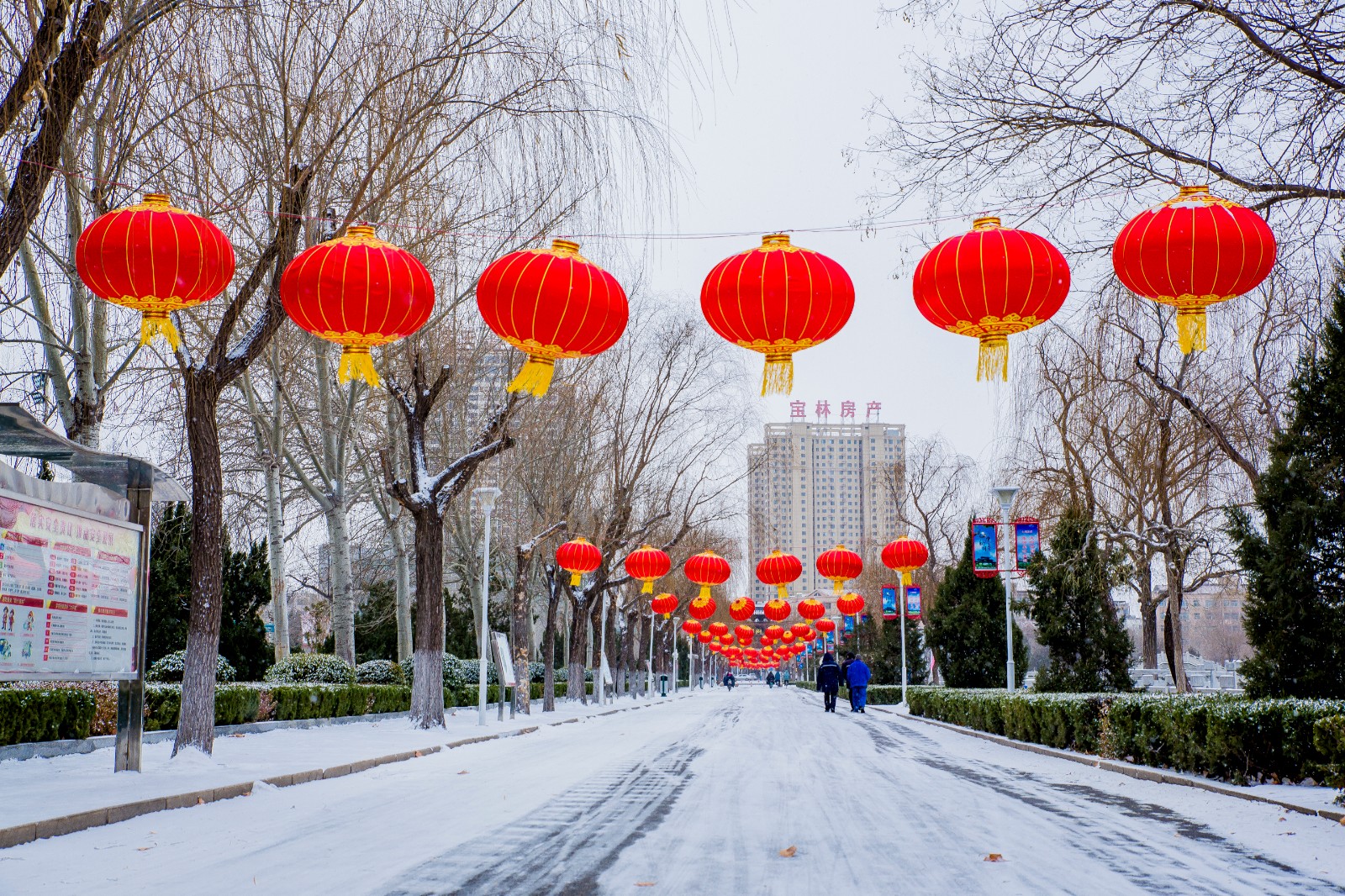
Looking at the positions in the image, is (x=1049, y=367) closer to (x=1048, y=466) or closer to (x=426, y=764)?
(x=1048, y=466)

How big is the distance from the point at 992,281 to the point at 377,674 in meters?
21.6

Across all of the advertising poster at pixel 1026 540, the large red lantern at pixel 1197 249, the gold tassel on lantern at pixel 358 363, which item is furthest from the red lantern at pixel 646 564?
the large red lantern at pixel 1197 249

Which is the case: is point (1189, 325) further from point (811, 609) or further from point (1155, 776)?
point (811, 609)

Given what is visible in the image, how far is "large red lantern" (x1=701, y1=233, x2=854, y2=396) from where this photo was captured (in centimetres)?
755

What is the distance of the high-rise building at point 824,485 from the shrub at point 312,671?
584 inches

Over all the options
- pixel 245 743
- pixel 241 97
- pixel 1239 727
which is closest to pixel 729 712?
pixel 245 743

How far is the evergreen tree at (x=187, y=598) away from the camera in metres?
22.2

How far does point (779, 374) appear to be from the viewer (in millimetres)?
8141

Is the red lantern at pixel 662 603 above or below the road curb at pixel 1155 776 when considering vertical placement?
above

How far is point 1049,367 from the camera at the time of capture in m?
24.8

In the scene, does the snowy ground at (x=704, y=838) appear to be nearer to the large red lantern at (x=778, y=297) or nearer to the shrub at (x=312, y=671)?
the large red lantern at (x=778, y=297)

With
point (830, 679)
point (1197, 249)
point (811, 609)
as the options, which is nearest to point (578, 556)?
point (811, 609)

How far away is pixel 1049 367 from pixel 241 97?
19.2 metres

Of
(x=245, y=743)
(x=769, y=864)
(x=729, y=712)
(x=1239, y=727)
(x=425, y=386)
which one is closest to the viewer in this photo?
(x=769, y=864)
